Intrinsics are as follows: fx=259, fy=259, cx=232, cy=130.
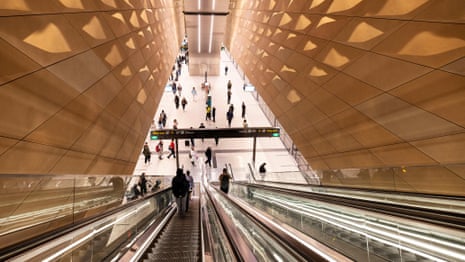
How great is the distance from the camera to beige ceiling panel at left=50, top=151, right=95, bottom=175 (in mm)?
5093

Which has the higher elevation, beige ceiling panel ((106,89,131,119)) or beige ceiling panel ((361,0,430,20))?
beige ceiling panel ((361,0,430,20))

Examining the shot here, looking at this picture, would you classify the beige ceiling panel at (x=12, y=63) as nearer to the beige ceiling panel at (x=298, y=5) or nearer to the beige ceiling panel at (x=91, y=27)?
the beige ceiling panel at (x=91, y=27)

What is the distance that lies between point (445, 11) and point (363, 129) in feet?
11.2

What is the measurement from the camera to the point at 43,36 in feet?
13.3

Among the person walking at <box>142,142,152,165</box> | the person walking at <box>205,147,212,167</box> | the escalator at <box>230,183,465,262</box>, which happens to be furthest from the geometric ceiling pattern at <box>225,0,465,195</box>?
the person walking at <box>142,142,152,165</box>

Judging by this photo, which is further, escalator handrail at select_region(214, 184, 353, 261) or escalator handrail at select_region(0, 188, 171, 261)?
escalator handrail at select_region(0, 188, 171, 261)

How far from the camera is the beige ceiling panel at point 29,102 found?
138 inches

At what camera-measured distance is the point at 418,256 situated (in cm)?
191

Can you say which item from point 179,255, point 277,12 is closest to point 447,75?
point 179,255

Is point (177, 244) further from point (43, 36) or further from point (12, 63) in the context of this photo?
point (43, 36)

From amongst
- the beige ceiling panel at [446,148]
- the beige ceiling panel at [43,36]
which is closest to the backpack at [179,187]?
the beige ceiling panel at [43,36]

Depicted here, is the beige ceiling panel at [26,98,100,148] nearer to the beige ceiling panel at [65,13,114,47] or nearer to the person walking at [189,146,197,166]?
the beige ceiling panel at [65,13,114,47]

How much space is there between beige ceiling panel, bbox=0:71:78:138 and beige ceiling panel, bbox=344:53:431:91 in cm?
650

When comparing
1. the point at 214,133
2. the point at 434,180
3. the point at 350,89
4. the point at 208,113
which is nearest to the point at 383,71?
the point at 350,89
